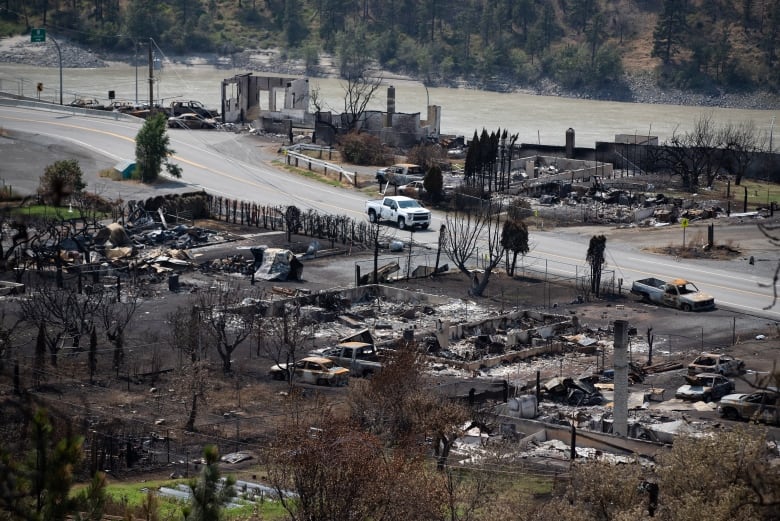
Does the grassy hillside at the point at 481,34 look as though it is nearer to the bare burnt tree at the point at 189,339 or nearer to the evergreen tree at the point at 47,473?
the bare burnt tree at the point at 189,339

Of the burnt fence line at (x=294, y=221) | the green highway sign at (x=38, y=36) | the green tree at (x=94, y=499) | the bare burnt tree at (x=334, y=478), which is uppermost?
the green highway sign at (x=38, y=36)

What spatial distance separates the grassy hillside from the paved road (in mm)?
52376

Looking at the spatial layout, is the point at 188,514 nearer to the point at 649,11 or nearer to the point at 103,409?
the point at 103,409

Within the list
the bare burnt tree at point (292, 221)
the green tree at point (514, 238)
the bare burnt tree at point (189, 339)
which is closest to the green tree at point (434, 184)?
the bare burnt tree at point (292, 221)

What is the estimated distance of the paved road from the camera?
3891cm

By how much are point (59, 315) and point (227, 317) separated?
412cm

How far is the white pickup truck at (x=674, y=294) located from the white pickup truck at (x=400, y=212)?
9.85 metres

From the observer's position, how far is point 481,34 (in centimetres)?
12800

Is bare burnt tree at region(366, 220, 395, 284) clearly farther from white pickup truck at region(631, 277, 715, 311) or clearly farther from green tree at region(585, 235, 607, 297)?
white pickup truck at region(631, 277, 715, 311)

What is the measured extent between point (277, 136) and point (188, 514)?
52.0 metres

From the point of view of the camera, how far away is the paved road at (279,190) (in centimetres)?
3891

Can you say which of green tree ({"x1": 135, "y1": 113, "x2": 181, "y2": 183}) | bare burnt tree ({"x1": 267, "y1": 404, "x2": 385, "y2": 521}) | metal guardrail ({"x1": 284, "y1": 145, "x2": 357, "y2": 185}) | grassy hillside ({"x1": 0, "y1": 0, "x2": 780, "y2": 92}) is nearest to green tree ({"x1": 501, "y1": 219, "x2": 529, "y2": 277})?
metal guardrail ({"x1": 284, "y1": 145, "x2": 357, "y2": 185})

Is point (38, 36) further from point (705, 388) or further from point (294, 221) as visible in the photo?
point (705, 388)

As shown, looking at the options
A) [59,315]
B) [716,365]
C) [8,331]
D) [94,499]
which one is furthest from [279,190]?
Answer: [94,499]
